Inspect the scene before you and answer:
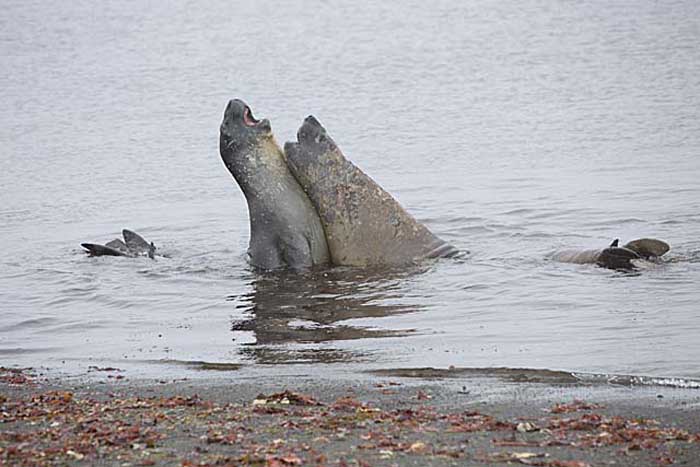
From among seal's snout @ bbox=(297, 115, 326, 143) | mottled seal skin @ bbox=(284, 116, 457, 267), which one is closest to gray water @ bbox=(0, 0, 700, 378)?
mottled seal skin @ bbox=(284, 116, 457, 267)

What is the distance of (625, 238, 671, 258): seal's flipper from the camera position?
9.55 metres

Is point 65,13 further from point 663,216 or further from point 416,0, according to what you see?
point 663,216

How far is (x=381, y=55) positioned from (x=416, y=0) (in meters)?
17.8

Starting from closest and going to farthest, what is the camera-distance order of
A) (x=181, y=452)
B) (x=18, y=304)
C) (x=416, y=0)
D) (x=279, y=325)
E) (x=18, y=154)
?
(x=181, y=452)
(x=279, y=325)
(x=18, y=304)
(x=18, y=154)
(x=416, y=0)

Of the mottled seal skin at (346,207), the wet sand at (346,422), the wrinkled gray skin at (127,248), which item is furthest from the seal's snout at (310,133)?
the wet sand at (346,422)

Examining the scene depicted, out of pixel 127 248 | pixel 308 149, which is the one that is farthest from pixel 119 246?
pixel 308 149

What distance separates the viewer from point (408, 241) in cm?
1037

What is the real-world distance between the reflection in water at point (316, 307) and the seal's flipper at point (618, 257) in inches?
57.0

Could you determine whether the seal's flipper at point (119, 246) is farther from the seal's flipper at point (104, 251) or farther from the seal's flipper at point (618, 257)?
the seal's flipper at point (618, 257)

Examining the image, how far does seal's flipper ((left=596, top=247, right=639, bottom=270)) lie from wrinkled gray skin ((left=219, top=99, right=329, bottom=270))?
2.24 meters

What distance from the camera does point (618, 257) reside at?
9414 mm

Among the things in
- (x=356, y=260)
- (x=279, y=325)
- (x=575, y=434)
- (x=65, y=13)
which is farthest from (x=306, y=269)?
(x=65, y=13)

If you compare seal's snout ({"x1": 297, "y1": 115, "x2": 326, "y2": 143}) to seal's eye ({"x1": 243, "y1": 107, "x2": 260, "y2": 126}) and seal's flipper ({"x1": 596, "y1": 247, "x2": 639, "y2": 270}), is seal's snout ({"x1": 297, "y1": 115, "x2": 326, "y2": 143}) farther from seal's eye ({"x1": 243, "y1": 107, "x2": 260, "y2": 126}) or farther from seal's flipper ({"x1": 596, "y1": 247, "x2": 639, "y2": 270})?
seal's flipper ({"x1": 596, "y1": 247, "x2": 639, "y2": 270})

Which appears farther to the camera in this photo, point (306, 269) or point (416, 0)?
point (416, 0)
